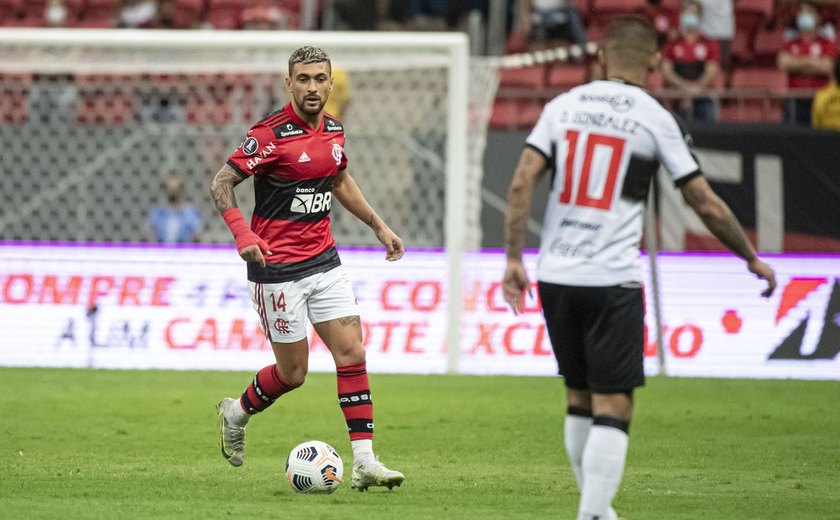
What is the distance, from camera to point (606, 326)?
5.88 meters

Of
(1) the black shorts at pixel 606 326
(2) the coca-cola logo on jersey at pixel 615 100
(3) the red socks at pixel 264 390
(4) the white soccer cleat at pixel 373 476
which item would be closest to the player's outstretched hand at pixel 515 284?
(1) the black shorts at pixel 606 326

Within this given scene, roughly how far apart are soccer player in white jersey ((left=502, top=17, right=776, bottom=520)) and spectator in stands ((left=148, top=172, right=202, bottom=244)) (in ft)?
33.2

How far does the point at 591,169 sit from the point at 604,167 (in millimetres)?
55

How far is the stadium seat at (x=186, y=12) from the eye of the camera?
19.7 meters

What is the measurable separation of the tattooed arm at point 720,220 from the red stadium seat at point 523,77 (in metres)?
12.8

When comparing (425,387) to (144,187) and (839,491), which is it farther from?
A: (839,491)

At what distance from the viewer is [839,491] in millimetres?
7660

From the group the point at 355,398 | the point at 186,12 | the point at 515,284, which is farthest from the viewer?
the point at 186,12

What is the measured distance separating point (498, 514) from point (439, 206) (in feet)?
30.0

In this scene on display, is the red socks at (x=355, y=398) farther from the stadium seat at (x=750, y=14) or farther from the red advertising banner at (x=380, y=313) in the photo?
the stadium seat at (x=750, y=14)

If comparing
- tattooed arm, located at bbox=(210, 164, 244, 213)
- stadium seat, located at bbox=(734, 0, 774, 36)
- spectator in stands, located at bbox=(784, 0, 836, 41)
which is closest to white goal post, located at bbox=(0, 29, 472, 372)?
spectator in stands, located at bbox=(784, 0, 836, 41)

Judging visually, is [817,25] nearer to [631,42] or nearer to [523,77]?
[523,77]

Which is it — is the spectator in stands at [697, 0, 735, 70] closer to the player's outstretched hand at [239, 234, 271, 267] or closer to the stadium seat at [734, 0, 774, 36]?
the stadium seat at [734, 0, 774, 36]

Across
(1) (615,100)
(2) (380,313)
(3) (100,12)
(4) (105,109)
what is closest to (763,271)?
(1) (615,100)
